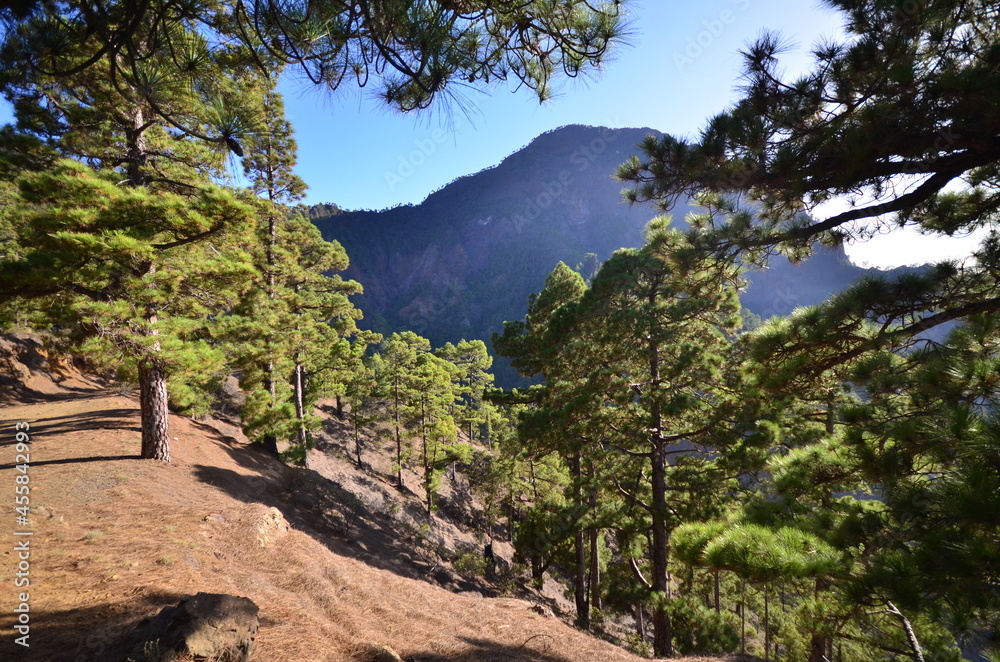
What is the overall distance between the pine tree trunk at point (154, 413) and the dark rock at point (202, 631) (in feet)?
17.2

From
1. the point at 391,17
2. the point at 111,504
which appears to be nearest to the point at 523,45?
the point at 391,17

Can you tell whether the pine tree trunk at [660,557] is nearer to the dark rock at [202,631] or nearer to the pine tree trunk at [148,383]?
the dark rock at [202,631]

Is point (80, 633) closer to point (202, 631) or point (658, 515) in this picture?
point (202, 631)

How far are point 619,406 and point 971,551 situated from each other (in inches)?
238

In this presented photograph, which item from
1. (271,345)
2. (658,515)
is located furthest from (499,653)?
(271,345)

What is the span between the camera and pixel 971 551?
6.35ft

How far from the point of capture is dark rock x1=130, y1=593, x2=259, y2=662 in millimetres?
2557

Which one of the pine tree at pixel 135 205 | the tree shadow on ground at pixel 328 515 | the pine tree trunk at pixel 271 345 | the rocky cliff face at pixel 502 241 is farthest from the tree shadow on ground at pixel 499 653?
the rocky cliff face at pixel 502 241

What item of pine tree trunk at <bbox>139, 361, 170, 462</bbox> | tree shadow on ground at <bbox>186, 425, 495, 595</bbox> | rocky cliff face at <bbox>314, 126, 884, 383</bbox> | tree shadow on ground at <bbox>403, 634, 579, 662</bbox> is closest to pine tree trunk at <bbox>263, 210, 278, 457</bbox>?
tree shadow on ground at <bbox>186, 425, 495, 595</bbox>

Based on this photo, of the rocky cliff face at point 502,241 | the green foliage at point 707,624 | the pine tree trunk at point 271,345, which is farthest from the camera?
the rocky cliff face at point 502,241

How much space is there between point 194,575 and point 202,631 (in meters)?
1.92

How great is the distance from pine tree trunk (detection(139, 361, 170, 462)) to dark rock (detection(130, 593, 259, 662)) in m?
5.24

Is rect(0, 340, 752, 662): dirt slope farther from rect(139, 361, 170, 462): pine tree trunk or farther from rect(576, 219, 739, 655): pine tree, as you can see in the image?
rect(576, 219, 739, 655): pine tree

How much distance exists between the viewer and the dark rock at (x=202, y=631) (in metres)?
2.56
